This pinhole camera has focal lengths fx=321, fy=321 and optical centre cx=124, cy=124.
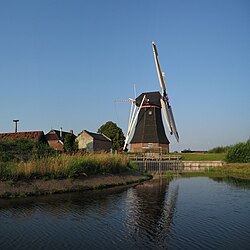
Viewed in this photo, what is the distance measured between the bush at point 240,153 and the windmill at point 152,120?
18250mm

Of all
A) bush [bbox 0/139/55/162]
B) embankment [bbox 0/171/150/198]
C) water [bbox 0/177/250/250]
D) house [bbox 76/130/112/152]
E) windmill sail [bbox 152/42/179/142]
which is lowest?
water [bbox 0/177/250/250]

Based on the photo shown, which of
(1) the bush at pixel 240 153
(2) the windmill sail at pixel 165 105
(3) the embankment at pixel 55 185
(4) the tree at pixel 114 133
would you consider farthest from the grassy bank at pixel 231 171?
(4) the tree at pixel 114 133

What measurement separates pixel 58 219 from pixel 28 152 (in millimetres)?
14553

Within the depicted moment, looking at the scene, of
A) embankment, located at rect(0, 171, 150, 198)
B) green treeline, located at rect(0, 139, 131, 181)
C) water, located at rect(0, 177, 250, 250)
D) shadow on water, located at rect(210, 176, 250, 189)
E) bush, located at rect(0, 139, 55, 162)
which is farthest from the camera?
shadow on water, located at rect(210, 176, 250, 189)

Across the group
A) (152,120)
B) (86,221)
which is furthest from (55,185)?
(152,120)

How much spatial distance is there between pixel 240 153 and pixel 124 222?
34976mm

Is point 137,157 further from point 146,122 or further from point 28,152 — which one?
point 28,152

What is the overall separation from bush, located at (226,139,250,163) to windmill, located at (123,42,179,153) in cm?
1825

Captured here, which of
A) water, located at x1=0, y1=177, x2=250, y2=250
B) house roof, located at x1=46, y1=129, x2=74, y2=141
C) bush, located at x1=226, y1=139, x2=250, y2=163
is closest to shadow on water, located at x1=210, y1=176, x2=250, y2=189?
water, located at x1=0, y1=177, x2=250, y2=250

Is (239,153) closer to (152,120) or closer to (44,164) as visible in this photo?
(152,120)

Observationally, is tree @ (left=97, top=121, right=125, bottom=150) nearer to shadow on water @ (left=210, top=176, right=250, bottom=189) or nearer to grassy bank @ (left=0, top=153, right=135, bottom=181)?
shadow on water @ (left=210, top=176, right=250, bottom=189)

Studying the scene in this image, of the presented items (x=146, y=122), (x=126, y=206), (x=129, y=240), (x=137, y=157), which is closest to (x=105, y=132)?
(x=146, y=122)

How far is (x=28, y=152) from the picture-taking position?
81.2 feet

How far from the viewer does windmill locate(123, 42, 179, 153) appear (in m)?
61.2
